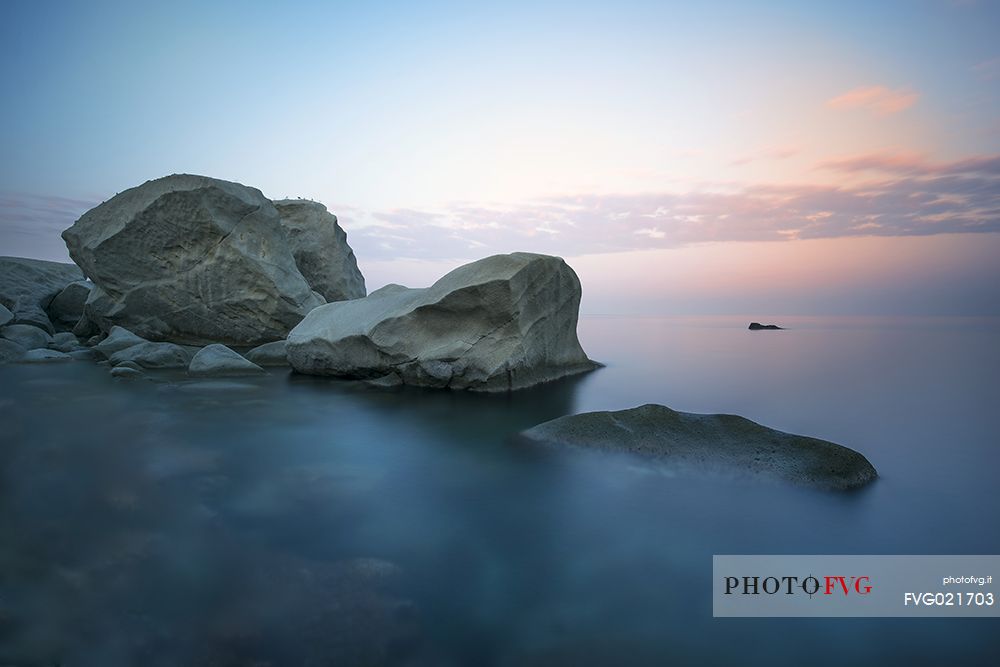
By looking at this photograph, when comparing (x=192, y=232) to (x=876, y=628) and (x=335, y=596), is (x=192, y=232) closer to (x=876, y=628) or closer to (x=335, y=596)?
(x=335, y=596)

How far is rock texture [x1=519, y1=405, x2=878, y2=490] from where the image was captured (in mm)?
5281

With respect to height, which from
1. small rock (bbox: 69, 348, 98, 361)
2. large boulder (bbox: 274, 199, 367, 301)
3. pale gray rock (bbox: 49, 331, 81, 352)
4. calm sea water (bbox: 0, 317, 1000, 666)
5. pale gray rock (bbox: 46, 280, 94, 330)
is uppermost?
large boulder (bbox: 274, 199, 367, 301)

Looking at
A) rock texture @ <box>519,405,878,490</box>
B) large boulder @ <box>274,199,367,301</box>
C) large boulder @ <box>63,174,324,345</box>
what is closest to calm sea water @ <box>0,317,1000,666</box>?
rock texture @ <box>519,405,878,490</box>

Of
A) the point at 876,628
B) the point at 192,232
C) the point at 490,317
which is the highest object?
the point at 192,232

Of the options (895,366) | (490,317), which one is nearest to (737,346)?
(895,366)

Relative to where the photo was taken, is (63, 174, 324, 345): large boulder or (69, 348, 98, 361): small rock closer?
(69, 348, 98, 361): small rock

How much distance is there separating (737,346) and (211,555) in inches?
881

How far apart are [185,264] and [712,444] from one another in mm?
15364

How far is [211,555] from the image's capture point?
12.1 feet

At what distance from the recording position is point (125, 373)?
11.2 meters

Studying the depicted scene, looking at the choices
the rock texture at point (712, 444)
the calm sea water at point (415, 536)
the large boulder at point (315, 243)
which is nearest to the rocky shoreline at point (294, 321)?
the rock texture at point (712, 444)

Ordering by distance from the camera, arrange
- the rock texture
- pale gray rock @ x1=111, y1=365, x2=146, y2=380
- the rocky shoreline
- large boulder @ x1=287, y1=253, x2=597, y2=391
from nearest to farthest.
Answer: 1. the rock texture
2. the rocky shoreline
3. large boulder @ x1=287, y1=253, x2=597, y2=391
4. pale gray rock @ x1=111, y1=365, x2=146, y2=380

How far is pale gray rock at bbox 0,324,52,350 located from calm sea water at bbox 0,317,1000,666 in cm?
845

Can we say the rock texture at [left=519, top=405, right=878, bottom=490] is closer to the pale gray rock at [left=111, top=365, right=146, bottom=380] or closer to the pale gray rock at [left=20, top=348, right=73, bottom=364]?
the pale gray rock at [left=111, top=365, right=146, bottom=380]
